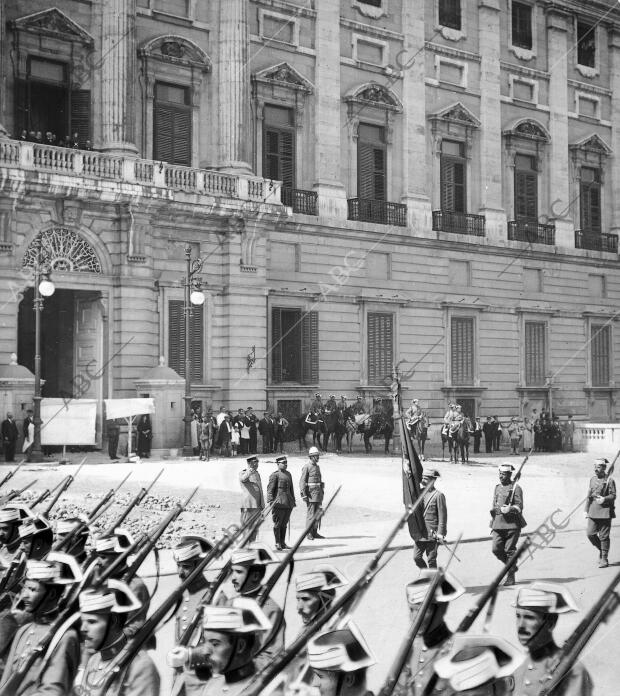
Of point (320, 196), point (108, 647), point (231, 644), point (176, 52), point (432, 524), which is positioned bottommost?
point (432, 524)

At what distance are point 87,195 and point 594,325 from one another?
71.8ft

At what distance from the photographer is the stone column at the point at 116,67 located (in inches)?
1144

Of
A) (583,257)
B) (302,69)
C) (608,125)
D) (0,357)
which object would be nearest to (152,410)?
(0,357)

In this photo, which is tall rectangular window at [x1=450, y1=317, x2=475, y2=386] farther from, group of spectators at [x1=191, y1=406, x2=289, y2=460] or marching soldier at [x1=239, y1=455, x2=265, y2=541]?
marching soldier at [x1=239, y1=455, x2=265, y2=541]

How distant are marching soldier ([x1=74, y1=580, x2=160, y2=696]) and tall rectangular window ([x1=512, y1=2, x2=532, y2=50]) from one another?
118ft

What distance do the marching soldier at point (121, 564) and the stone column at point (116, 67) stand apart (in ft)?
72.1

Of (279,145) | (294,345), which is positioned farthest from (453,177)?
(294,345)

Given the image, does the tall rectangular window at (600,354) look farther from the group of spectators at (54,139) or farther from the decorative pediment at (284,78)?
the group of spectators at (54,139)

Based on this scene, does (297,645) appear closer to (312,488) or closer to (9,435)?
(312,488)

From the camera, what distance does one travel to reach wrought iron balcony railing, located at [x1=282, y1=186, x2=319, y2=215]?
3316 cm

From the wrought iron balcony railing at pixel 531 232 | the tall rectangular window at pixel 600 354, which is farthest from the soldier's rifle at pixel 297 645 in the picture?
the tall rectangular window at pixel 600 354

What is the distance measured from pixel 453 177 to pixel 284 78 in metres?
8.09

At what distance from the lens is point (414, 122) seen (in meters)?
36.6

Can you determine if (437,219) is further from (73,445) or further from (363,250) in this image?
(73,445)
